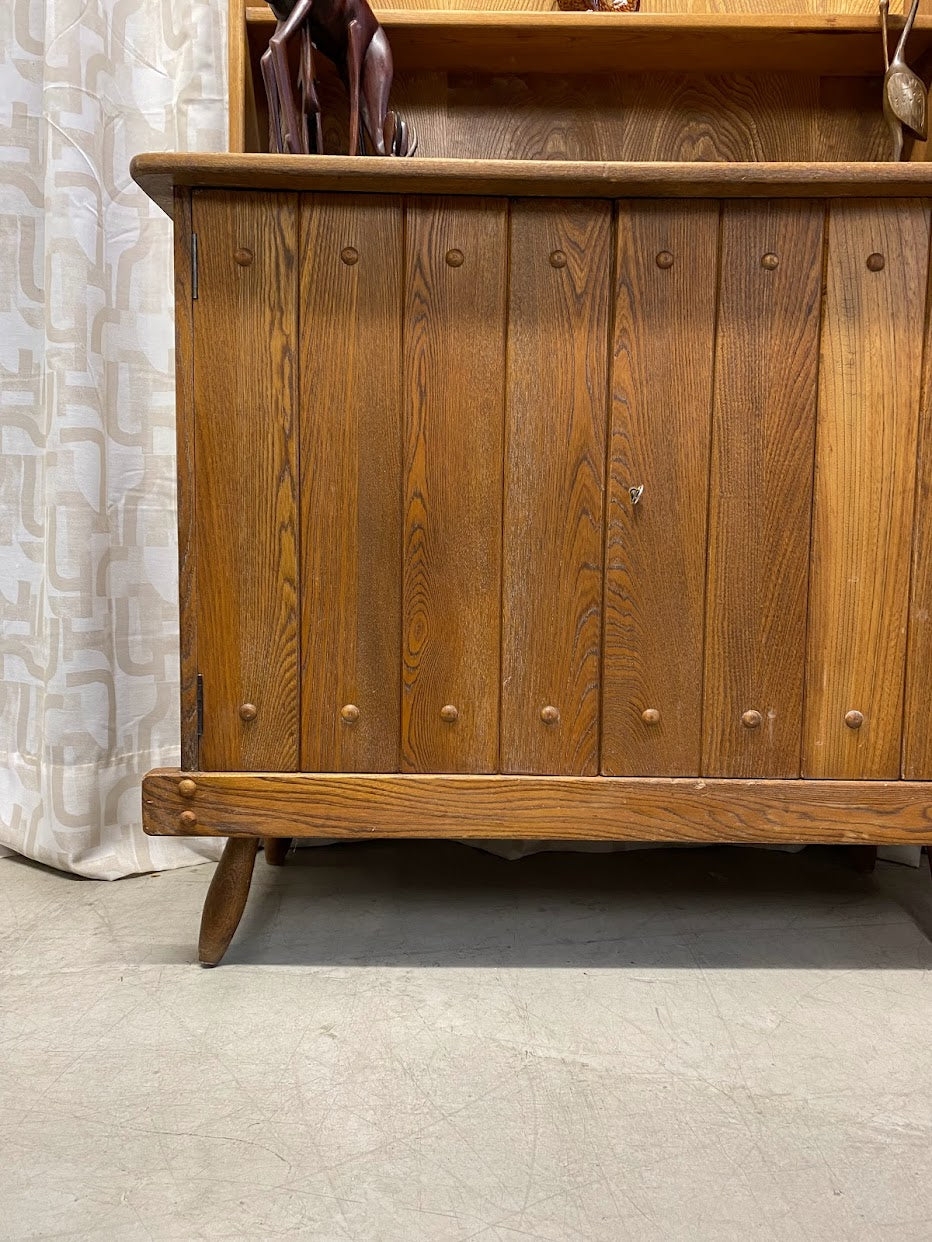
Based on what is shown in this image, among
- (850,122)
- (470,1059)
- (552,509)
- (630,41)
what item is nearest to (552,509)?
(552,509)

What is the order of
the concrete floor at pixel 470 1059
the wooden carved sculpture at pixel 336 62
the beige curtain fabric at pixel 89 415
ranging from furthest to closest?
the beige curtain fabric at pixel 89 415
the wooden carved sculpture at pixel 336 62
the concrete floor at pixel 470 1059

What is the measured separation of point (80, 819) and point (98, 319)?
739 mm

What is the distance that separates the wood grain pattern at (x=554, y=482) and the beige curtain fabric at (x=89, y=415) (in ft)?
2.16

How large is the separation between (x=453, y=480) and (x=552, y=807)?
390 mm

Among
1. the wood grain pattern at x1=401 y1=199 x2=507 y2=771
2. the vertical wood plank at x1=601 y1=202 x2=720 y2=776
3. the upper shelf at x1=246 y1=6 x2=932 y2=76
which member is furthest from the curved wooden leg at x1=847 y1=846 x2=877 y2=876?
the upper shelf at x1=246 y1=6 x2=932 y2=76

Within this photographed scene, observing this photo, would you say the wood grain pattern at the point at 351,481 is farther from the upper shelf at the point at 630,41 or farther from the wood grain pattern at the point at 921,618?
the wood grain pattern at the point at 921,618

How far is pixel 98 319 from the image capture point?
1.46 metres

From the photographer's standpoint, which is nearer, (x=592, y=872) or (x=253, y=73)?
(x=253, y=73)

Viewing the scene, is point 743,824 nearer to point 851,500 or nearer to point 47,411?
point 851,500

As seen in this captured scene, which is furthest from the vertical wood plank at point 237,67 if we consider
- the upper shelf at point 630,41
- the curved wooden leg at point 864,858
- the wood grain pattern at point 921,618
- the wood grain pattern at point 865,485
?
the curved wooden leg at point 864,858

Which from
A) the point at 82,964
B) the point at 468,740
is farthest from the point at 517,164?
the point at 82,964

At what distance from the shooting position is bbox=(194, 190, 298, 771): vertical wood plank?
1.10 meters

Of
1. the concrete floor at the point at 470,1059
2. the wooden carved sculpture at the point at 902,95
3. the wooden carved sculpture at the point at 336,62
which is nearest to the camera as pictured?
the concrete floor at the point at 470,1059

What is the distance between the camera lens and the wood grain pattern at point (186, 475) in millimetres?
1097
